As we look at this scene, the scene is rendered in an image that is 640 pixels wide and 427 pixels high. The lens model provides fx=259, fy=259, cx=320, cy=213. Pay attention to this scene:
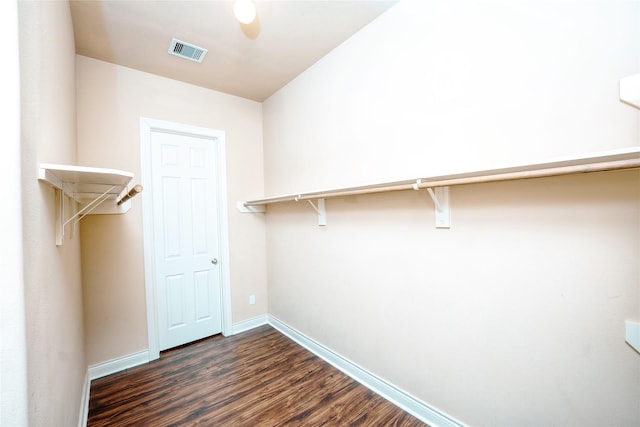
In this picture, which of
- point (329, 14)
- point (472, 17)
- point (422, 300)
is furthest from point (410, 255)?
point (329, 14)

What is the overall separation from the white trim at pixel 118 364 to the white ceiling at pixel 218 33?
2.65m

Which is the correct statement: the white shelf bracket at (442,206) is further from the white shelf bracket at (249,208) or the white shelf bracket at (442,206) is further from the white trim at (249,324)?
the white trim at (249,324)

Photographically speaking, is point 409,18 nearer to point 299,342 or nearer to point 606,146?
point 606,146

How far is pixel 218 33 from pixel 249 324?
114 inches

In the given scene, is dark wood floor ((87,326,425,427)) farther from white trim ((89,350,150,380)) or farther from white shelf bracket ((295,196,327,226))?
white shelf bracket ((295,196,327,226))

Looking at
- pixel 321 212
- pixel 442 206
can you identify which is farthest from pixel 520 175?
pixel 321 212

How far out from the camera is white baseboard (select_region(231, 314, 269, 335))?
2936mm

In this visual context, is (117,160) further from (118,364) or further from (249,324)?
(249,324)

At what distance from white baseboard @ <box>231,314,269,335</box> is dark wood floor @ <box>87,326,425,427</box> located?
0.34 metres

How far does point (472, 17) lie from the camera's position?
1.41 metres

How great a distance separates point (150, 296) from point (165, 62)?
217 centimetres

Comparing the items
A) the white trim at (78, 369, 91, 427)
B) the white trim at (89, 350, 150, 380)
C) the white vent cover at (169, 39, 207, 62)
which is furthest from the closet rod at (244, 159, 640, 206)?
the white trim at (89, 350, 150, 380)

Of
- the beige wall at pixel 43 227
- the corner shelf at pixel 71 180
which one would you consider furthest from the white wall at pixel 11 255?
the corner shelf at pixel 71 180

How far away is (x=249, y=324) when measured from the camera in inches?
120
